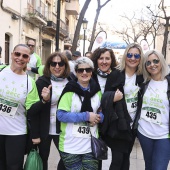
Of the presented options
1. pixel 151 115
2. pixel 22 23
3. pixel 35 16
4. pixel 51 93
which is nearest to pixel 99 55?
pixel 51 93

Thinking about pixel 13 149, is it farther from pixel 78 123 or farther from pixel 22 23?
pixel 22 23

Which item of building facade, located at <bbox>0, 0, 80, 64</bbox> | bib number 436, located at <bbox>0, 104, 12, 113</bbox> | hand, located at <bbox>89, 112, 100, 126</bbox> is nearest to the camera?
hand, located at <bbox>89, 112, 100, 126</bbox>

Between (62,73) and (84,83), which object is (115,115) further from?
(62,73)

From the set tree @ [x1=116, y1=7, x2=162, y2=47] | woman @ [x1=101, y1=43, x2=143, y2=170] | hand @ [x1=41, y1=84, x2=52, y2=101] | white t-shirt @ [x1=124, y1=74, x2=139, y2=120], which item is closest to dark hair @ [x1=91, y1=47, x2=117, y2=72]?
woman @ [x1=101, y1=43, x2=143, y2=170]

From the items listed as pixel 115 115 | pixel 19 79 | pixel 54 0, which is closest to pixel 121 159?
pixel 115 115

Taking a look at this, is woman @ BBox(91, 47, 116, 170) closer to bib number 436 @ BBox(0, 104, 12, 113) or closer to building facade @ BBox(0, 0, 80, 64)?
bib number 436 @ BBox(0, 104, 12, 113)

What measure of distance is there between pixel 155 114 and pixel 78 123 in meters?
0.89

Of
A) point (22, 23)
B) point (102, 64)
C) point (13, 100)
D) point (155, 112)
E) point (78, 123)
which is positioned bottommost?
point (78, 123)

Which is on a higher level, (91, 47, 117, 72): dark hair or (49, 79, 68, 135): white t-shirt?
(91, 47, 117, 72): dark hair

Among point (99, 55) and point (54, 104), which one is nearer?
point (54, 104)

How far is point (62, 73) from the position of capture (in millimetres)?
3697

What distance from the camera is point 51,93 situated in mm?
3549

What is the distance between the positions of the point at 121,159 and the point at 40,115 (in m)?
1.11

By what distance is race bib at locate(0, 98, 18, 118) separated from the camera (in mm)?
3244
